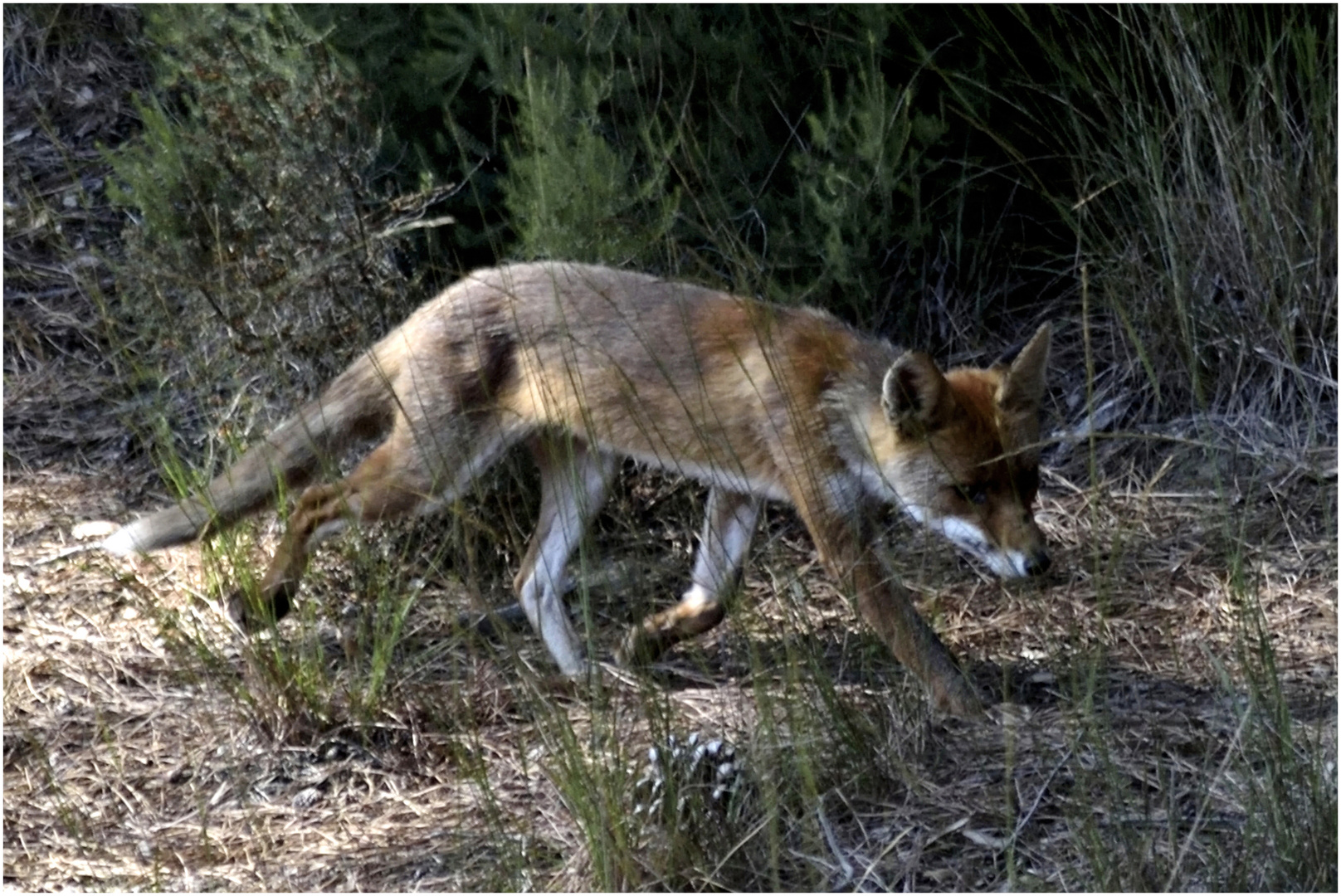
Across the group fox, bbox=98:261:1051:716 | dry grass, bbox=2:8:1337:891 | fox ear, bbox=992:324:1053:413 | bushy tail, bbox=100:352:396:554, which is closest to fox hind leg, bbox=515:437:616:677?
fox, bbox=98:261:1051:716

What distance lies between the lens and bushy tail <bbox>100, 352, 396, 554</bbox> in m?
5.45

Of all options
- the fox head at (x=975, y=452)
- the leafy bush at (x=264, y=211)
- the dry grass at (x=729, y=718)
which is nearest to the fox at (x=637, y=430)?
the fox head at (x=975, y=452)

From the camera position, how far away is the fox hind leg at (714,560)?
5.49 metres

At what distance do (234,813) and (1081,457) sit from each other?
367 centimetres

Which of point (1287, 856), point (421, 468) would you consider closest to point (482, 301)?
point (421, 468)

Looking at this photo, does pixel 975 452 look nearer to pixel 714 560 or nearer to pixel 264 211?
pixel 714 560

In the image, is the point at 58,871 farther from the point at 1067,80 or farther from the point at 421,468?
the point at 1067,80

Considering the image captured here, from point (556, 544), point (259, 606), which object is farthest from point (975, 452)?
point (259, 606)

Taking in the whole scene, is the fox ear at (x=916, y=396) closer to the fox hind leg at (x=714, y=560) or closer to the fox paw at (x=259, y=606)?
the fox hind leg at (x=714, y=560)

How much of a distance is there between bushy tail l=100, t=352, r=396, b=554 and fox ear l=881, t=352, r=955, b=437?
1679 mm

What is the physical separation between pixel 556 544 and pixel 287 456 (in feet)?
3.23

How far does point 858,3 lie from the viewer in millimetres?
6582

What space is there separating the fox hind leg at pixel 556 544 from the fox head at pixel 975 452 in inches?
43.0

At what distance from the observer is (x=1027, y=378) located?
5086mm
